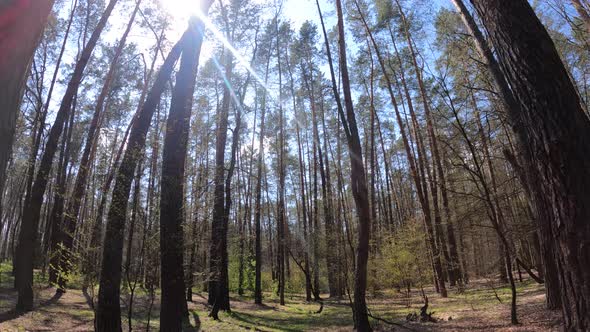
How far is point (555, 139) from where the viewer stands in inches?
88.7

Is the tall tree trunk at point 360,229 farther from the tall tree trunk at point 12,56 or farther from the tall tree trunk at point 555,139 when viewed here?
the tall tree trunk at point 12,56

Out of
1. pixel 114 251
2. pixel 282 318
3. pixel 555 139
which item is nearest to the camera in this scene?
pixel 555 139

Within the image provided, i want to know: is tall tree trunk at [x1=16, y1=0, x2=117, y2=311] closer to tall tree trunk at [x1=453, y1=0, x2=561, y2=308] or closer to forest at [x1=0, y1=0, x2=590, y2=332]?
forest at [x1=0, y1=0, x2=590, y2=332]

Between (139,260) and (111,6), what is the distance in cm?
788

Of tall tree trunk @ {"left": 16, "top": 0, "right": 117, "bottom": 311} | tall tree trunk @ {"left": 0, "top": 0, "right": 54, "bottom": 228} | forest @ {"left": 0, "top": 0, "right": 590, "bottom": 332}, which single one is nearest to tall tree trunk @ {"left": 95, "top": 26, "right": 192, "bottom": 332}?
forest @ {"left": 0, "top": 0, "right": 590, "bottom": 332}

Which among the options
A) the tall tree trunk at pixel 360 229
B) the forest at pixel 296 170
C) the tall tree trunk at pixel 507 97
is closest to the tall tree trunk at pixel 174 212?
the forest at pixel 296 170

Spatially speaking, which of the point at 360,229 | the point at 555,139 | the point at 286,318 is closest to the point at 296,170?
the point at 286,318

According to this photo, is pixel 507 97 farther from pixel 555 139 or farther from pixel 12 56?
pixel 12 56

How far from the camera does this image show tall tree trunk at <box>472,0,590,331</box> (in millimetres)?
2160

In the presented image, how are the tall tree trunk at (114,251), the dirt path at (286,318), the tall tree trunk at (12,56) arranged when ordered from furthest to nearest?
the dirt path at (286,318), the tall tree trunk at (114,251), the tall tree trunk at (12,56)

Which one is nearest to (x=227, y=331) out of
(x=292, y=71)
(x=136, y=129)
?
(x=136, y=129)

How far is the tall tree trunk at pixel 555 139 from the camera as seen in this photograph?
216cm

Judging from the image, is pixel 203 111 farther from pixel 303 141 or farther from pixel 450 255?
pixel 450 255

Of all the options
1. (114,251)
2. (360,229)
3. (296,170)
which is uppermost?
(296,170)
